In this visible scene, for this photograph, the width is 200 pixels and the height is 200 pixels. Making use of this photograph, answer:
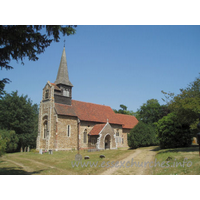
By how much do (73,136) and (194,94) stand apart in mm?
19892

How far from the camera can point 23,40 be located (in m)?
9.33

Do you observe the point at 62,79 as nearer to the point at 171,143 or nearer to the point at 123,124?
the point at 123,124

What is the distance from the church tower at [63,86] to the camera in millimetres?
30920

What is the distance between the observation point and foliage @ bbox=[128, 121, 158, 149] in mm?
27500

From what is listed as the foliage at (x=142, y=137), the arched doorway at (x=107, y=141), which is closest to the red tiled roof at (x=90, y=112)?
the arched doorway at (x=107, y=141)

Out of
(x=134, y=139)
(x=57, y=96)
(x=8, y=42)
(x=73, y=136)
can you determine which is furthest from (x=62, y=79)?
(x=8, y=42)

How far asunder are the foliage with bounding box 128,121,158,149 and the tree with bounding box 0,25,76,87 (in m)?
21.4

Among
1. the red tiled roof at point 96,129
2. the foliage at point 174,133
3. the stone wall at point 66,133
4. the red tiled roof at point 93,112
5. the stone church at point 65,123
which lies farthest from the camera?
the red tiled roof at point 93,112

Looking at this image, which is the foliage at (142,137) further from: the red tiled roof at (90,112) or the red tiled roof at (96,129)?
the red tiled roof at (90,112)

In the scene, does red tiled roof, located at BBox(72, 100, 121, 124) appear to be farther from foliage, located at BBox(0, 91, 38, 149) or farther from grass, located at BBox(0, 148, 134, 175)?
grass, located at BBox(0, 148, 134, 175)

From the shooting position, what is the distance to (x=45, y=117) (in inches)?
1200

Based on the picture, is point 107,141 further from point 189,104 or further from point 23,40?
point 23,40

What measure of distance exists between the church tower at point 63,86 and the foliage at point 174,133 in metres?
17.4

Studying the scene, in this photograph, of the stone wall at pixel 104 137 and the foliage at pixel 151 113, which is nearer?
the stone wall at pixel 104 137
